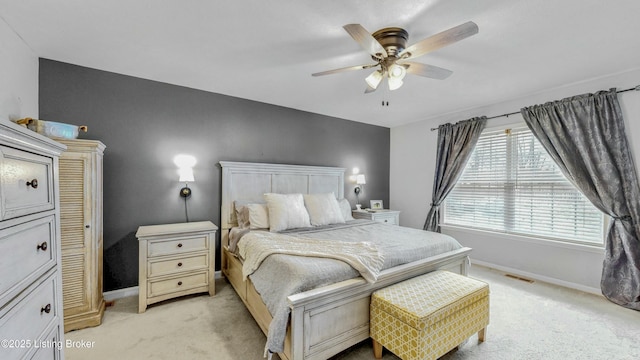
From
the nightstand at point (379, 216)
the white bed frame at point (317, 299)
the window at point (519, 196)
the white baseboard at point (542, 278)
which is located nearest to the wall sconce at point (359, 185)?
A: the nightstand at point (379, 216)

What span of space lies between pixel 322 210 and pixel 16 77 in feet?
9.99

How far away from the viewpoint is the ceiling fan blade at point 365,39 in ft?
5.08

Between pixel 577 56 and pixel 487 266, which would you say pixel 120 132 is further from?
pixel 487 266

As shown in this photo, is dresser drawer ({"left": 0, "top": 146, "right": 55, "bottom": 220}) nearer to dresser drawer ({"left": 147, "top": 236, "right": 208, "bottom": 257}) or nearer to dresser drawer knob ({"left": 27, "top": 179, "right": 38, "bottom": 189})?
dresser drawer knob ({"left": 27, "top": 179, "right": 38, "bottom": 189})

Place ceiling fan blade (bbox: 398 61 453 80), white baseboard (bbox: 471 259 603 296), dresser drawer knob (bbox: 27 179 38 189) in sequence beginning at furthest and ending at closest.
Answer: white baseboard (bbox: 471 259 603 296), ceiling fan blade (bbox: 398 61 453 80), dresser drawer knob (bbox: 27 179 38 189)

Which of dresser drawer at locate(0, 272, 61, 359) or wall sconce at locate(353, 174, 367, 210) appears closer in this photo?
dresser drawer at locate(0, 272, 61, 359)

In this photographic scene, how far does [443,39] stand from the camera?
1.66 m

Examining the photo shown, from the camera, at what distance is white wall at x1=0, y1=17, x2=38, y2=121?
6.27ft

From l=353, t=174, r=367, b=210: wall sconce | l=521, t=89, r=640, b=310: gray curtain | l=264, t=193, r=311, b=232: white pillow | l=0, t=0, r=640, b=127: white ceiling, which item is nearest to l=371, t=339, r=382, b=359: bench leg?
l=264, t=193, r=311, b=232: white pillow

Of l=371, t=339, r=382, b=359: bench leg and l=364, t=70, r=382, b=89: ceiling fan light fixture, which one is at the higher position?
l=364, t=70, r=382, b=89: ceiling fan light fixture

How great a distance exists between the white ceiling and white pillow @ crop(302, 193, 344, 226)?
1402 mm

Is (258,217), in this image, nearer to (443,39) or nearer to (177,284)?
(177,284)

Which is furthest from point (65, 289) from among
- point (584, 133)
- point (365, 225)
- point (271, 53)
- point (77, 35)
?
point (584, 133)

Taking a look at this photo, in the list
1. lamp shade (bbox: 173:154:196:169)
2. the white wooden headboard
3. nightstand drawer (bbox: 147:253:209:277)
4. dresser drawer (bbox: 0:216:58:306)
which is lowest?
nightstand drawer (bbox: 147:253:209:277)
